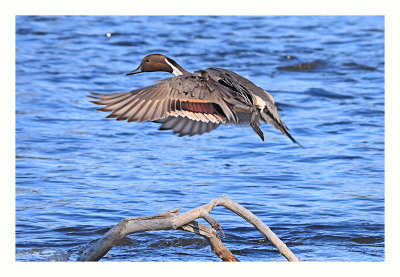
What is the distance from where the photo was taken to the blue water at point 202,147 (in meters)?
7.25

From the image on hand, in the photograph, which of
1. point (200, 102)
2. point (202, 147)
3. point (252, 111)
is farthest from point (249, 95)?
point (202, 147)

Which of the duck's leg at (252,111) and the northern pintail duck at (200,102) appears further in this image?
the duck's leg at (252,111)

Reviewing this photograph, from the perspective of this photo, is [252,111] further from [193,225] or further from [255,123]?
[193,225]

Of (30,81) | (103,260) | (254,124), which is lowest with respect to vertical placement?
(103,260)

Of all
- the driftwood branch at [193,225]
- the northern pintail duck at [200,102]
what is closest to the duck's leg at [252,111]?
the northern pintail duck at [200,102]

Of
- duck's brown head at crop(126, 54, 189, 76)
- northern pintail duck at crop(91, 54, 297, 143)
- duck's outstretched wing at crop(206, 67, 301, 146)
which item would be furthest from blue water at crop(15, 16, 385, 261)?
northern pintail duck at crop(91, 54, 297, 143)

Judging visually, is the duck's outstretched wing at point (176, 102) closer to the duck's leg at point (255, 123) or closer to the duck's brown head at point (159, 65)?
the duck's leg at point (255, 123)

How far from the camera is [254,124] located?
596 centimetres

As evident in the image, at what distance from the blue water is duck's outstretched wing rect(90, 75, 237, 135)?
1.33 metres

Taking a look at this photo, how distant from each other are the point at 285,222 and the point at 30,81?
6742 mm

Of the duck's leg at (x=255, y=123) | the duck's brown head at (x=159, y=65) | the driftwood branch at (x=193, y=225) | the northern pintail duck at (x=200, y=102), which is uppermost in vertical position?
the duck's brown head at (x=159, y=65)

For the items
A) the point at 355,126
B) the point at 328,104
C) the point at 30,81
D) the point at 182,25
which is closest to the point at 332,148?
the point at 355,126

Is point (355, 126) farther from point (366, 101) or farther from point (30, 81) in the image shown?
point (30, 81)

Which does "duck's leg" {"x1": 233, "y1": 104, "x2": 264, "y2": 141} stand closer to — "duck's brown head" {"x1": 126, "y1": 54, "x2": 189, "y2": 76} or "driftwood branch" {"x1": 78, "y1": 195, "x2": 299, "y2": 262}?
"driftwood branch" {"x1": 78, "y1": 195, "x2": 299, "y2": 262}
